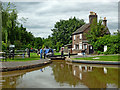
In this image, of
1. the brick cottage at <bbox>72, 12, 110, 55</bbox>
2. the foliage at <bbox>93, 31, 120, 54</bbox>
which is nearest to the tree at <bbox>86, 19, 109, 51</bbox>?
the foliage at <bbox>93, 31, 120, 54</bbox>

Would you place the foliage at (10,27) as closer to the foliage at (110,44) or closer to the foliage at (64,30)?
the foliage at (110,44)

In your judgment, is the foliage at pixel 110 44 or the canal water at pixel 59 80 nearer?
the canal water at pixel 59 80

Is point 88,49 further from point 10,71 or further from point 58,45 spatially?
point 10,71

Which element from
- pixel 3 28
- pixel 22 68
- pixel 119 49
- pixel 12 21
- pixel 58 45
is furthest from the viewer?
pixel 58 45

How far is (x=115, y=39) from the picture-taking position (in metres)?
29.3

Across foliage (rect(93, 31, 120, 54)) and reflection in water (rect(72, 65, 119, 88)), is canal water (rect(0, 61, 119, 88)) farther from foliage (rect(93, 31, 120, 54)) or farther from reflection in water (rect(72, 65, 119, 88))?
foliage (rect(93, 31, 120, 54))

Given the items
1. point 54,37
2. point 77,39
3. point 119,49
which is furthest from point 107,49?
point 54,37

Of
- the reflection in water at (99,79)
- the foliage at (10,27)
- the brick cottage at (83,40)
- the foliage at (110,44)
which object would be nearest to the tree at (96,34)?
the foliage at (110,44)

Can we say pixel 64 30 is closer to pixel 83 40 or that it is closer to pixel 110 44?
pixel 83 40

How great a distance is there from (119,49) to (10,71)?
70.1 feet

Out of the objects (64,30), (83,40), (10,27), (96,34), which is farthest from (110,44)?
(64,30)

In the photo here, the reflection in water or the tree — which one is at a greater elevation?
the tree

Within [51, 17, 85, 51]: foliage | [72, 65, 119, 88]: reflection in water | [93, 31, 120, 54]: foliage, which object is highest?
[51, 17, 85, 51]: foliage

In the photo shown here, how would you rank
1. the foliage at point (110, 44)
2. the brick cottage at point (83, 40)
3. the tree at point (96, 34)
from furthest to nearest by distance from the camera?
the brick cottage at point (83, 40)
the tree at point (96, 34)
the foliage at point (110, 44)
